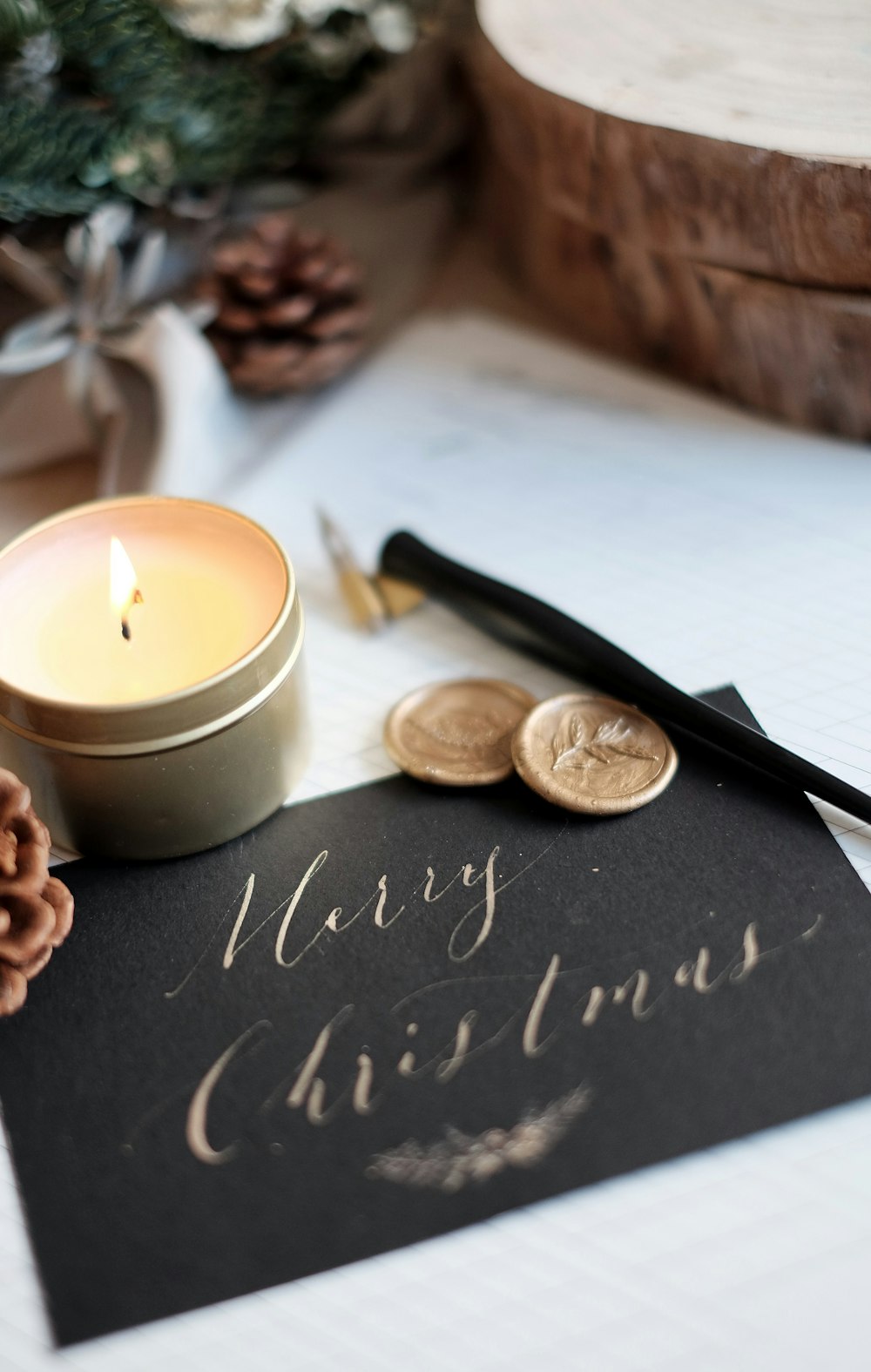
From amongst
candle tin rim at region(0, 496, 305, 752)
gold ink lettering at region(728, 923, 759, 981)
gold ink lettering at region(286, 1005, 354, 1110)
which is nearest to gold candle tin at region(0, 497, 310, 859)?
candle tin rim at region(0, 496, 305, 752)

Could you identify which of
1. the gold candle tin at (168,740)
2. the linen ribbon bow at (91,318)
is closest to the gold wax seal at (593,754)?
the gold candle tin at (168,740)

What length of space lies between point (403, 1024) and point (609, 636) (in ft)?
0.83

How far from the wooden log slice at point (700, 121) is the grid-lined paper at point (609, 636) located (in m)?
0.12

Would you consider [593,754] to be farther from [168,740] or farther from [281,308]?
[281,308]

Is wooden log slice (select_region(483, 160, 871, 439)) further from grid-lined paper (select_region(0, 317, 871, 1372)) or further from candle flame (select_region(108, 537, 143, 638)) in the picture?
candle flame (select_region(108, 537, 143, 638))

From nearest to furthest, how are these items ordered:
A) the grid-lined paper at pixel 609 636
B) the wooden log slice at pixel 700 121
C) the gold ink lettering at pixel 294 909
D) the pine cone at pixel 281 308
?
the grid-lined paper at pixel 609 636
the gold ink lettering at pixel 294 909
the wooden log slice at pixel 700 121
the pine cone at pixel 281 308

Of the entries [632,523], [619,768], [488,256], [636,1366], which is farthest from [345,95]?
[636,1366]

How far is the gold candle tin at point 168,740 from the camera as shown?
1.55ft

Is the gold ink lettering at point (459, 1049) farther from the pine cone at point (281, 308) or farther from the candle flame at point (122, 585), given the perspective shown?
the pine cone at point (281, 308)

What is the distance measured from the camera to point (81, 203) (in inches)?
28.6

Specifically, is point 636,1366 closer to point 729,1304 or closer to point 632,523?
point 729,1304

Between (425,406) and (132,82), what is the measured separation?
0.26m

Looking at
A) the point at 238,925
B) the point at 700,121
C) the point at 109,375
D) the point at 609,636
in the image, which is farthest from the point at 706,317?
the point at 238,925

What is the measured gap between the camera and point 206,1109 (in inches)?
18.1
